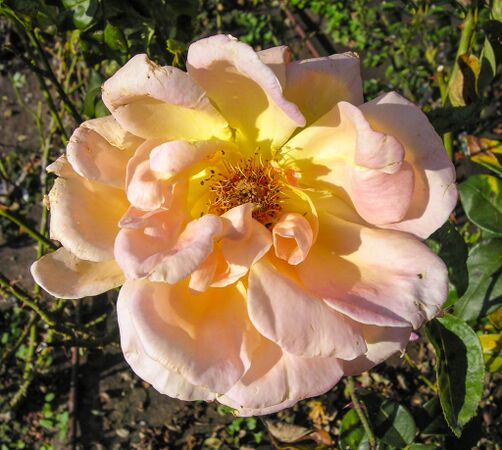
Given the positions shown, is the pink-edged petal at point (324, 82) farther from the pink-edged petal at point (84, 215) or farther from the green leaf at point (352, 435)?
the green leaf at point (352, 435)

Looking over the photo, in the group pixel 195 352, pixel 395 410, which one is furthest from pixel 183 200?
pixel 395 410

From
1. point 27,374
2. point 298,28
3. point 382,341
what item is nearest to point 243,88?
point 382,341

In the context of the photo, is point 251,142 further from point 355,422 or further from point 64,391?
point 64,391

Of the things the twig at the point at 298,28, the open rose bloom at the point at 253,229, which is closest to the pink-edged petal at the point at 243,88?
the open rose bloom at the point at 253,229

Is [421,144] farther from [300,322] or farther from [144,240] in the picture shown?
[144,240]

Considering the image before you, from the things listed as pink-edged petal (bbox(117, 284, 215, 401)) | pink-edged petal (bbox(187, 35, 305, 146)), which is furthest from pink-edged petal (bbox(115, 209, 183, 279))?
pink-edged petal (bbox(187, 35, 305, 146))

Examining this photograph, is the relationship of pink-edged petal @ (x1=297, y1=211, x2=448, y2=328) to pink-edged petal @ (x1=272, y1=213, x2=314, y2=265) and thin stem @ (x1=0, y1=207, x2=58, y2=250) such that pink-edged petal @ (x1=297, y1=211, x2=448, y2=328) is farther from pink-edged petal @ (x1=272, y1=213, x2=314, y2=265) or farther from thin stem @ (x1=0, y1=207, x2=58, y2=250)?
thin stem @ (x1=0, y1=207, x2=58, y2=250)
